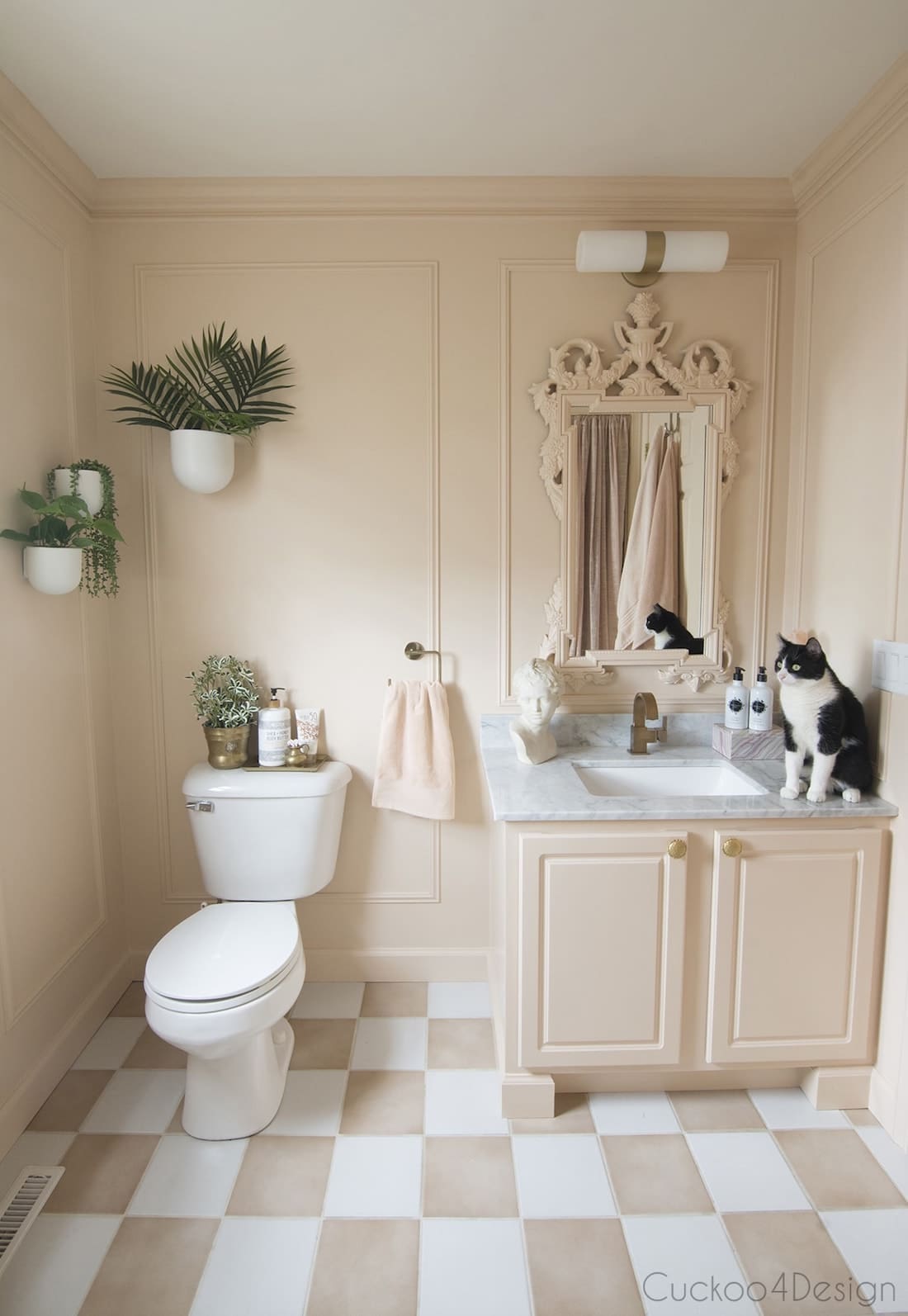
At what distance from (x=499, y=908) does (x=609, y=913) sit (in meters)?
0.34

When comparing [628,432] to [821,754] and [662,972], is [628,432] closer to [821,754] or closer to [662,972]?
[821,754]

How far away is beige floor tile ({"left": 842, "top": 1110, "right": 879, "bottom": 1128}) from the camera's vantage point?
1.87 m

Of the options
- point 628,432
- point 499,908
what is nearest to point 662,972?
point 499,908

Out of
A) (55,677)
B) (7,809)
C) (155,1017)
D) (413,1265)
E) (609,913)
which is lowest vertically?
(413,1265)

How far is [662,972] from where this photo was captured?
1856 millimetres

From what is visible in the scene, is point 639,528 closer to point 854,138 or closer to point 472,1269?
point 854,138

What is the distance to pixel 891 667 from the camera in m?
1.81

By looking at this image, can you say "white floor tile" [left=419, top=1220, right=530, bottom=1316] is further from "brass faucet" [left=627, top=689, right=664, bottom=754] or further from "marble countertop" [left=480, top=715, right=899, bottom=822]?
"brass faucet" [left=627, top=689, right=664, bottom=754]

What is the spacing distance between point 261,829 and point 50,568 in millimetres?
895

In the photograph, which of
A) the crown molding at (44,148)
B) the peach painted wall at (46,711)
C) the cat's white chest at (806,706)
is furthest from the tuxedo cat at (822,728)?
the crown molding at (44,148)

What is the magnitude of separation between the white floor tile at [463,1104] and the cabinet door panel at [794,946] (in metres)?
0.56

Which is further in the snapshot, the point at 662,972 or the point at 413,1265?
A: the point at 662,972

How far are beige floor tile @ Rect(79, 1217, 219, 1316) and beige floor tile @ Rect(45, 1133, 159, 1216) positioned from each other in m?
0.09

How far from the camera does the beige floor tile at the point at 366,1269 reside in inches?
56.0
